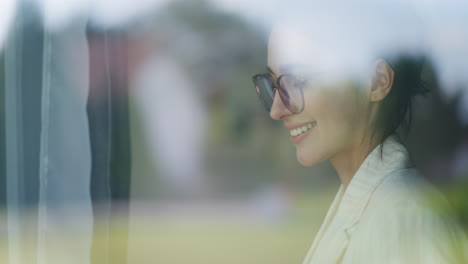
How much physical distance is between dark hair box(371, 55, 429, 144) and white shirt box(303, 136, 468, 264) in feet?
0.14

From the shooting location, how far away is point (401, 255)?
1.68 metres

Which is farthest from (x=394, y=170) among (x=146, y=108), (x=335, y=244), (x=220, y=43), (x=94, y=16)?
(x=94, y=16)

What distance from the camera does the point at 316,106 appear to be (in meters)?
1.80

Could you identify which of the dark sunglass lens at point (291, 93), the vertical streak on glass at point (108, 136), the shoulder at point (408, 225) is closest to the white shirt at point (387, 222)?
the shoulder at point (408, 225)

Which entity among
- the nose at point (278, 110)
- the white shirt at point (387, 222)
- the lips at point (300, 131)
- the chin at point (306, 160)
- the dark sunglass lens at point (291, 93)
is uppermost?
the dark sunglass lens at point (291, 93)

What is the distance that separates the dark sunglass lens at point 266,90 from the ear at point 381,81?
0.27 meters

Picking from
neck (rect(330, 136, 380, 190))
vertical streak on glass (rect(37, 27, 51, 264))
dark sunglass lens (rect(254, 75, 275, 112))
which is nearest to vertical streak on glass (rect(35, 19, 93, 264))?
vertical streak on glass (rect(37, 27, 51, 264))

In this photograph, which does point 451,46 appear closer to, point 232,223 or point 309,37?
point 309,37

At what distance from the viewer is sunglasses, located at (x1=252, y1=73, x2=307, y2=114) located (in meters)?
1.81

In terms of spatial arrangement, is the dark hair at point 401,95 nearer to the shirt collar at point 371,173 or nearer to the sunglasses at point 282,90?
the shirt collar at point 371,173

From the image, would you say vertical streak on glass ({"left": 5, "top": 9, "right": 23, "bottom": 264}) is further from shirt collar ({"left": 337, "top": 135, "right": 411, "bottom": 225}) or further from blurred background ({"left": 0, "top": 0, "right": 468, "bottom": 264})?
shirt collar ({"left": 337, "top": 135, "right": 411, "bottom": 225})

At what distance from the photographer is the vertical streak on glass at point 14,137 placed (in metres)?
1.82

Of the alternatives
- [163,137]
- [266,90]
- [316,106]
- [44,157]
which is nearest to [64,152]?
[44,157]

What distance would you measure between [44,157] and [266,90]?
67 cm
